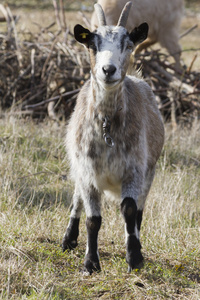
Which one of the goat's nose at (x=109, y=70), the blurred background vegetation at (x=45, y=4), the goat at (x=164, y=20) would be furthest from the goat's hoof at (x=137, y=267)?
the blurred background vegetation at (x=45, y=4)

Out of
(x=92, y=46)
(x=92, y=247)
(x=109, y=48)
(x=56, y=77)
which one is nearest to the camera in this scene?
(x=109, y=48)

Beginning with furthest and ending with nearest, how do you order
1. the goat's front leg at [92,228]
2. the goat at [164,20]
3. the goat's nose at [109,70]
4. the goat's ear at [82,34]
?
1. the goat at [164,20]
2. the goat's front leg at [92,228]
3. the goat's ear at [82,34]
4. the goat's nose at [109,70]

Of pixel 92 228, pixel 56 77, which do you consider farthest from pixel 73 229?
pixel 56 77

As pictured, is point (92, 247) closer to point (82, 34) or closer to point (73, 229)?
point (73, 229)

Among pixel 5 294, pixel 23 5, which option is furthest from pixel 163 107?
pixel 23 5

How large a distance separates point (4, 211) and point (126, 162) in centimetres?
141

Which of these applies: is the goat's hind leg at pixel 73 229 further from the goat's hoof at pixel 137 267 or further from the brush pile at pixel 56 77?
the brush pile at pixel 56 77

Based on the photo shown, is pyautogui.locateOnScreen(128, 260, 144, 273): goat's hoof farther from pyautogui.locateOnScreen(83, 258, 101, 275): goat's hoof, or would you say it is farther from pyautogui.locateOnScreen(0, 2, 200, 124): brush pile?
pyautogui.locateOnScreen(0, 2, 200, 124): brush pile

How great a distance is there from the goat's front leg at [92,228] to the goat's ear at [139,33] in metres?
1.20

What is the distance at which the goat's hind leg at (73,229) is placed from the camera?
4.18 meters

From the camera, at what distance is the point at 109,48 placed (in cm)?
340

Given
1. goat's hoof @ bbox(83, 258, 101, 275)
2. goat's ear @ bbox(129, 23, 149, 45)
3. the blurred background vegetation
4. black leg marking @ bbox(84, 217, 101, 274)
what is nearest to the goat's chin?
goat's ear @ bbox(129, 23, 149, 45)

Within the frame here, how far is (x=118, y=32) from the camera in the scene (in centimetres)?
356

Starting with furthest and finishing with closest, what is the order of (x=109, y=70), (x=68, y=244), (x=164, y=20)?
(x=164, y=20) → (x=68, y=244) → (x=109, y=70)
